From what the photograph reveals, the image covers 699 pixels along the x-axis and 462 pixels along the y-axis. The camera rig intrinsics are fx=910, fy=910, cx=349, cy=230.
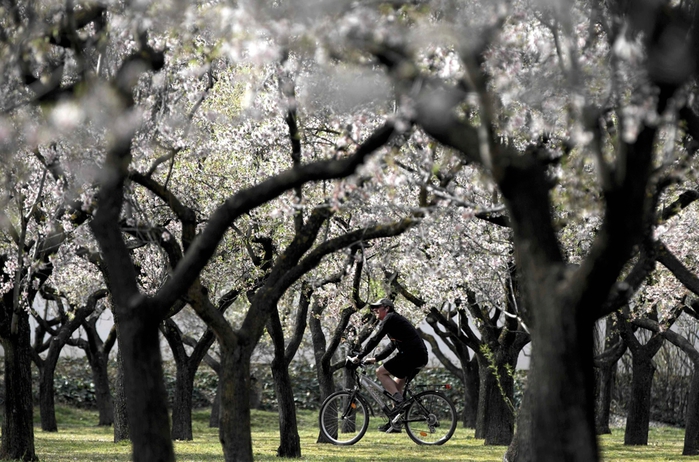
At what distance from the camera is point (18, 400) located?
1461cm

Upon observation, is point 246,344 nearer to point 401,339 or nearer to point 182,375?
point 401,339

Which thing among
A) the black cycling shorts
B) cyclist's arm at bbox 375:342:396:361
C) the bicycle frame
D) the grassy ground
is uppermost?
cyclist's arm at bbox 375:342:396:361

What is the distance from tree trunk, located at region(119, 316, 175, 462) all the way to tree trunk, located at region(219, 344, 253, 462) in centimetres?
147

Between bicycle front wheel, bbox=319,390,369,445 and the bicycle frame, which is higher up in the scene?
the bicycle frame

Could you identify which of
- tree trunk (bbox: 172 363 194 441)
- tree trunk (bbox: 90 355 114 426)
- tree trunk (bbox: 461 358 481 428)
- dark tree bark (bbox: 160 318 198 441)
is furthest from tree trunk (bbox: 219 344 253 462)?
tree trunk (bbox: 90 355 114 426)

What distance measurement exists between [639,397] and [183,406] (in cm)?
1090

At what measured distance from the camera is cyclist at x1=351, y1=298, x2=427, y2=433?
14531mm

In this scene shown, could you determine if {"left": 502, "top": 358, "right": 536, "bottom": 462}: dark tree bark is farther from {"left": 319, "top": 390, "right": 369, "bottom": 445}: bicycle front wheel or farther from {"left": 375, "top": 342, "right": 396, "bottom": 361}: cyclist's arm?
{"left": 319, "top": 390, "right": 369, "bottom": 445}: bicycle front wheel

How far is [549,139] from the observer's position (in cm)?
1103

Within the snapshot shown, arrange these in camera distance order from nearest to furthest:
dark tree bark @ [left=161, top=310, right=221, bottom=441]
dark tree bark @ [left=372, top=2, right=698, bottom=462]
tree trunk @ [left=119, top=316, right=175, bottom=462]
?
dark tree bark @ [left=372, top=2, right=698, bottom=462], tree trunk @ [left=119, top=316, right=175, bottom=462], dark tree bark @ [left=161, top=310, right=221, bottom=441]

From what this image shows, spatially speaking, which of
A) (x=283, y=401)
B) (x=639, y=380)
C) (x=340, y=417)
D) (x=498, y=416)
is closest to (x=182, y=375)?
(x=283, y=401)

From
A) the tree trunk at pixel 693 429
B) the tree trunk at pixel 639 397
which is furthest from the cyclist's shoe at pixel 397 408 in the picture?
the tree trunk at pixel 639 397

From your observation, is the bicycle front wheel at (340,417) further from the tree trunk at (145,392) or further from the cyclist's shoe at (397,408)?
the tree trunk at (145,392)

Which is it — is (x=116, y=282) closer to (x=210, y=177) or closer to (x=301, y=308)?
(x=210, y=177)
